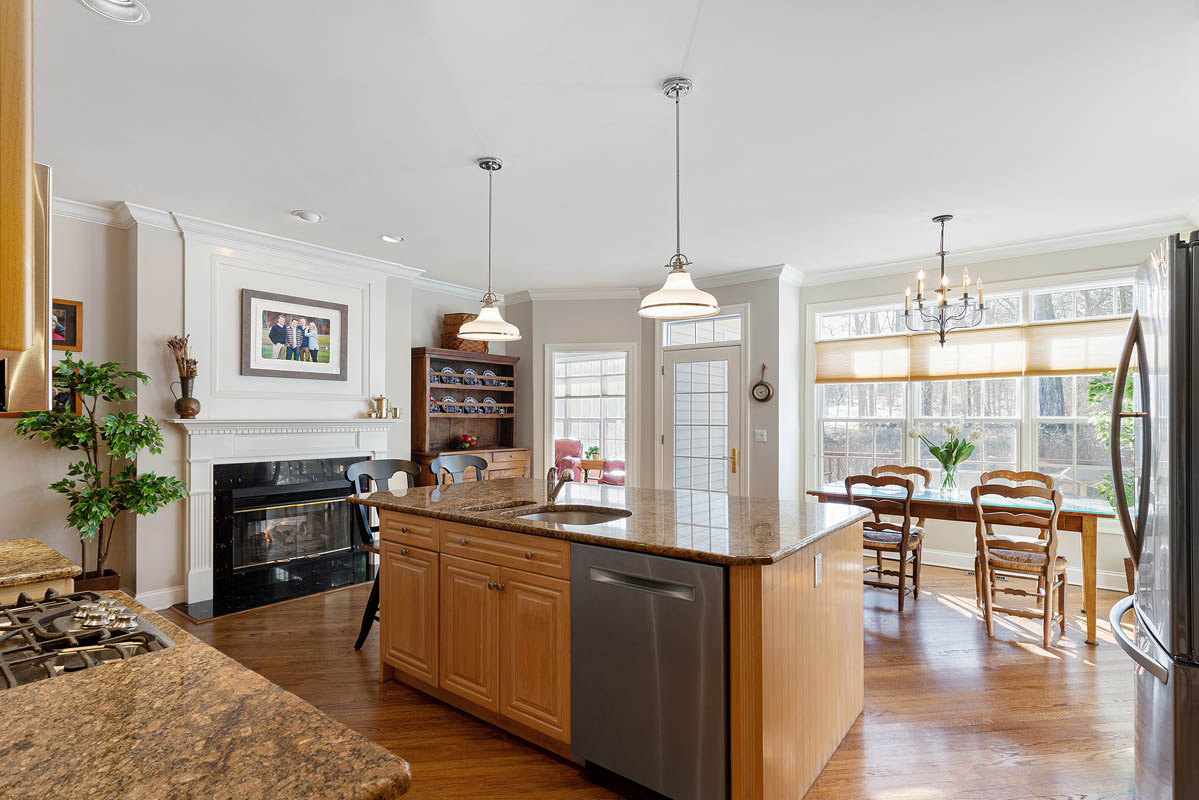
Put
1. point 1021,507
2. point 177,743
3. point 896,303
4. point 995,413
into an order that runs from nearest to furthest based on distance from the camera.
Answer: point 177,743 → point 1021,507 → point 995,413 → point 896,303

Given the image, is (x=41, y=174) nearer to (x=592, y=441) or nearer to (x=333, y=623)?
(x=333, y=623)

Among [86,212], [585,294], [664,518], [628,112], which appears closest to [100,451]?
[86,212]

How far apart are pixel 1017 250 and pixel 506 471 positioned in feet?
15.9


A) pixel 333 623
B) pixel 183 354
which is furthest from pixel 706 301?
pixel 183 354

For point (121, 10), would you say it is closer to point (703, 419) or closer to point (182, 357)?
point (182, 357)

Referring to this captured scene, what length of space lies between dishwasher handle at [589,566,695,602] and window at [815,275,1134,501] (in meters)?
4.06

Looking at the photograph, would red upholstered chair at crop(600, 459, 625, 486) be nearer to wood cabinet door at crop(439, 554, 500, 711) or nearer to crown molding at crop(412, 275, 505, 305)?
crown molding at crop(412, 275, 505, 305)

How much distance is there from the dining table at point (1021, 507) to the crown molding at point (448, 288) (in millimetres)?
3615

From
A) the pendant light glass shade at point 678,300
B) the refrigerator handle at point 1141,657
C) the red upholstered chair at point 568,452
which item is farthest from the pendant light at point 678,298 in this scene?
the red upholstered chair at point 568,452

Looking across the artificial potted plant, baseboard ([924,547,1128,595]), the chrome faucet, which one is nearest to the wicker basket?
the artificial potted plant

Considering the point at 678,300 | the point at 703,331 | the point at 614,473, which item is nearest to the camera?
the point at 678,300

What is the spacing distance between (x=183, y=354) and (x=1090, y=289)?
6475mm

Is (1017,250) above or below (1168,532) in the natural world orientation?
above

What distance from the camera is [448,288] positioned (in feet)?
20.7
